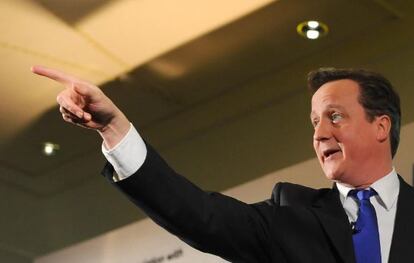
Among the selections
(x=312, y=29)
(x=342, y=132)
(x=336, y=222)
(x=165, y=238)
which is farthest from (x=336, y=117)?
(x=312, y=29)

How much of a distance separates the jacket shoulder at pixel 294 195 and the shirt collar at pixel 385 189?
0.04 metres

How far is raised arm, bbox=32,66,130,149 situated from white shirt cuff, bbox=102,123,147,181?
0.01 meters

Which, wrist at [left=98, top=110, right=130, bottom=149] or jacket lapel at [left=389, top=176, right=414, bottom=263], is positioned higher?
wrist at [left=98, top=110, right=130, bottom=149]

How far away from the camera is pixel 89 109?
1508mm

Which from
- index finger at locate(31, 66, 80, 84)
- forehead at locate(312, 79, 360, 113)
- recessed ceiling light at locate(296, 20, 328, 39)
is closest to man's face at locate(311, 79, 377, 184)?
forehead at locate(312, 79, 360, 113)

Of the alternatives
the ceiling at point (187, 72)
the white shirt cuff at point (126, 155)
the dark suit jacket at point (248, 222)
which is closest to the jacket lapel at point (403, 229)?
the dark suit jacket at point (248, 222)

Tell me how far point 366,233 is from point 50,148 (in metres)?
3.66

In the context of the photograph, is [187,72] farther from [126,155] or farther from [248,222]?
[126,155]

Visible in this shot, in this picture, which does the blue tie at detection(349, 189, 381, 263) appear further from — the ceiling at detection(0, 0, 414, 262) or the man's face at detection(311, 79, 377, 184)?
the ceiling at detection(0, 0, 414, 262)

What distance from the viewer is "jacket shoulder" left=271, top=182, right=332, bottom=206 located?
1.86 m

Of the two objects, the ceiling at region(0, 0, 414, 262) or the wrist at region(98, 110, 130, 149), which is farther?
the ceiling at region(0, 0, 414, 262)

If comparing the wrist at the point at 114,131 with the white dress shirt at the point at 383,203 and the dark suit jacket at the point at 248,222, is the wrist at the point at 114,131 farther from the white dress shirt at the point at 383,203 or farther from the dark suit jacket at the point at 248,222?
the white dress shirt at the point at 383,203

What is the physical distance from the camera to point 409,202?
5.98 ft

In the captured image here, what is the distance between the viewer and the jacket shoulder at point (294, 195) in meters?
1.86
